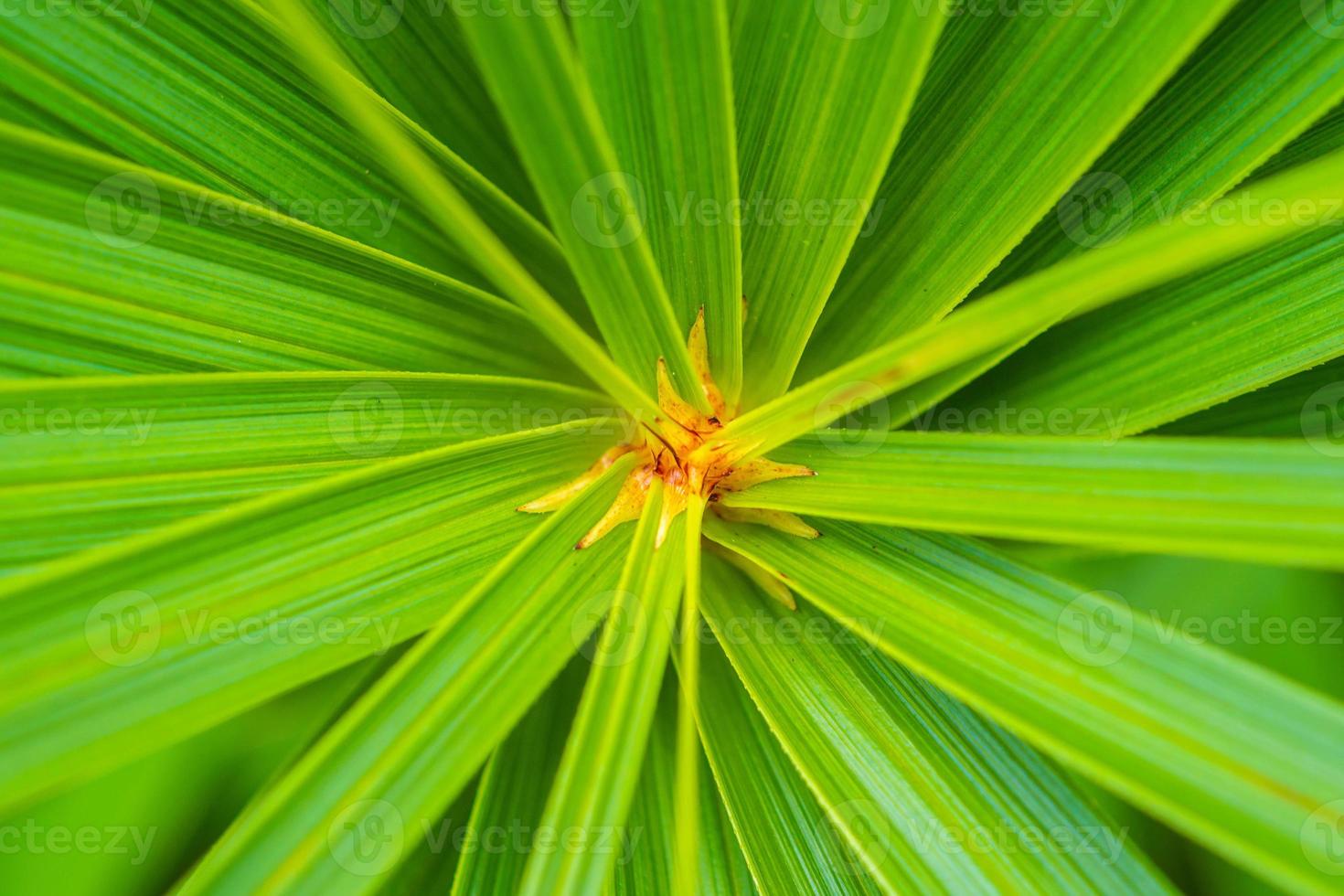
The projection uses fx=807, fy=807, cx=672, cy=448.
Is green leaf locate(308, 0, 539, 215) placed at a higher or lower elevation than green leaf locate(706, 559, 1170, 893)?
higher

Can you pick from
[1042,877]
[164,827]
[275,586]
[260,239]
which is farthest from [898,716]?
[164,827]

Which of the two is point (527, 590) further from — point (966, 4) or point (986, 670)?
point (966, 4)

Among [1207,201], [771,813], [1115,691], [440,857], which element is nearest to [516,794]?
[440,857]

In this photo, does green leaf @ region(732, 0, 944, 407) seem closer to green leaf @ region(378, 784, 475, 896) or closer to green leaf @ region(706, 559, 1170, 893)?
green leaf @ region(706, 559, 1170, 893)

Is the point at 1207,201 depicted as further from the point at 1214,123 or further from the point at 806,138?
the point at 806,138

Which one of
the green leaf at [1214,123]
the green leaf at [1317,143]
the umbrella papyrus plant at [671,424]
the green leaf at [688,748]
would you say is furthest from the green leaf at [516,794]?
the green leaf at [1317,143]

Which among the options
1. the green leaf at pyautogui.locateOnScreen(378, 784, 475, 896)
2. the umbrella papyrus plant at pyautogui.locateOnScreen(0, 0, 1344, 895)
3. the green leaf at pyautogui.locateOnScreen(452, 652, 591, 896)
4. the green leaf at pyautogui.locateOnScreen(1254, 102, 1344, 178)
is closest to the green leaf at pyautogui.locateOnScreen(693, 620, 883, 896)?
the umbrella papyrus plant at pyautogui.locateOnScreen(0, 0, 1344, 895)

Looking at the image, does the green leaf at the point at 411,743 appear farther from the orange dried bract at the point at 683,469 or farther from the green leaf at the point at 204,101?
the green leaf at the point at 204,101
